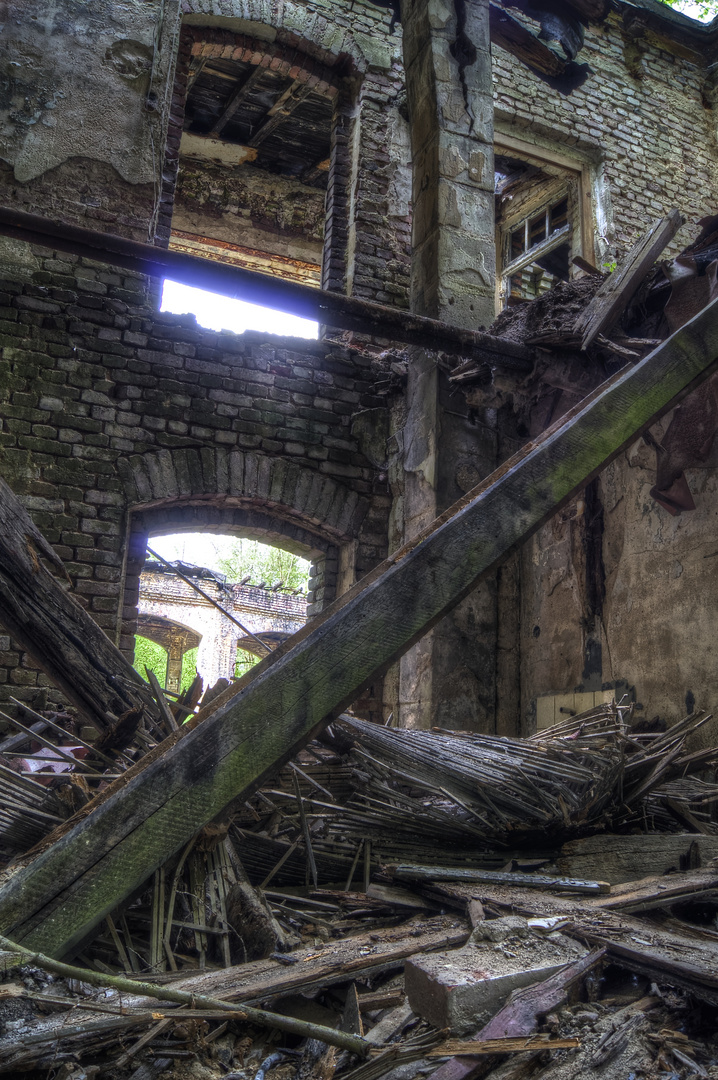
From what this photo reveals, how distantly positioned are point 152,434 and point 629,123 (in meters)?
6.79

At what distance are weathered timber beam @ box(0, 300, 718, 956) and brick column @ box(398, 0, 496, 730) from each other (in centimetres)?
243

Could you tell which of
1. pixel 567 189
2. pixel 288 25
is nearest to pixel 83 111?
pixel 288 25

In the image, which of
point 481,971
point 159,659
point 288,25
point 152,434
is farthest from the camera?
point 159,659

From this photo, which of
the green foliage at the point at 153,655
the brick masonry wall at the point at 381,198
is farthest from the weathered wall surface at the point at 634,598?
the green foliage at the point at 153,655

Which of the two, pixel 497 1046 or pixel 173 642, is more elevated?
pixel 173 642

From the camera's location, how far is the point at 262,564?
21.5 metres

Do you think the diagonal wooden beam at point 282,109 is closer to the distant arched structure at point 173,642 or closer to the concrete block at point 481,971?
the concrete block at point 481,971

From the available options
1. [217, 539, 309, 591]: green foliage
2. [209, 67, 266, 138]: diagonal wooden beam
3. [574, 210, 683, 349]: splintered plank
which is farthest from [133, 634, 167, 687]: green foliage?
[574, 210, 683, 349]: splintered plank

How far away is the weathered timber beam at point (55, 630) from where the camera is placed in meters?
2.13

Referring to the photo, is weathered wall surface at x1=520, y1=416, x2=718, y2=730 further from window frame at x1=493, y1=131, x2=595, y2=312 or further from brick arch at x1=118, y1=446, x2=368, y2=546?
window frame at x1=493, y1=131, x2=595, y2=312

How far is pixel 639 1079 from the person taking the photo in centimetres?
131

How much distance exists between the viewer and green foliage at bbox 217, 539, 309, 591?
66.7 feet

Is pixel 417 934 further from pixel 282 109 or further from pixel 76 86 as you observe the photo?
pixel 282 109

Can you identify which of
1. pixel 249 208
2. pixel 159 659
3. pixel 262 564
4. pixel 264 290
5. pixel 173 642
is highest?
pixel 249 208
